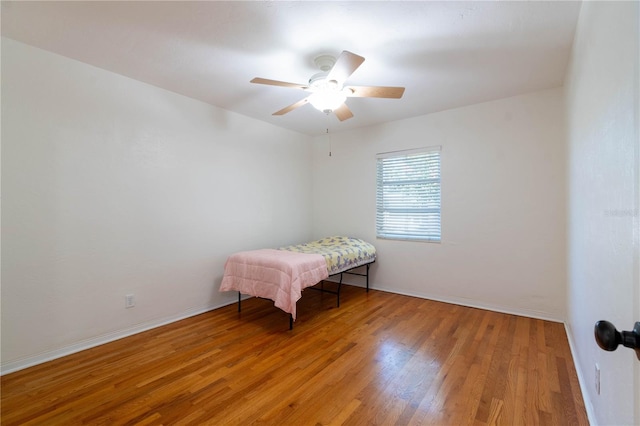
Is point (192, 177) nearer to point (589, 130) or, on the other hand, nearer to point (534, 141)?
point (589, 130)

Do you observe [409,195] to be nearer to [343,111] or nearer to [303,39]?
[343,111]

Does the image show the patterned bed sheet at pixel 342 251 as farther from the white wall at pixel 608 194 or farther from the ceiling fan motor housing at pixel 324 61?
the white wall at pixel 608 194

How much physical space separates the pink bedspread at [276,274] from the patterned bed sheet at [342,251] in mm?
213

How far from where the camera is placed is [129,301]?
2822mm

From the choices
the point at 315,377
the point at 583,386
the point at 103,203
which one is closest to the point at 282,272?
the point at 315,377

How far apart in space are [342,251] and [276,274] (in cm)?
108

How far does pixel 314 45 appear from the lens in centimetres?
223

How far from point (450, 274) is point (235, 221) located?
2.95 m

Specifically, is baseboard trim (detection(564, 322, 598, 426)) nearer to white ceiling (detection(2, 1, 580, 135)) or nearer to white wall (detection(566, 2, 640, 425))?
white wall (detection(566, 2, 640, 425))

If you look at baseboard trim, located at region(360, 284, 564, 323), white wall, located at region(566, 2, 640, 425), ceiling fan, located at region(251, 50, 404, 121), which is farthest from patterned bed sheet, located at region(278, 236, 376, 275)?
white wall, located at region(566, 2, 640, 425)

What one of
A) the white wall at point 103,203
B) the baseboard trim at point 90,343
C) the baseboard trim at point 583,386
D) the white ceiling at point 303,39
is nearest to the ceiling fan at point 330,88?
the white ceiling at point 303,39

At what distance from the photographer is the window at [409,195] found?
12.8 ft

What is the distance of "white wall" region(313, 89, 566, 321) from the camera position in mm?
3104

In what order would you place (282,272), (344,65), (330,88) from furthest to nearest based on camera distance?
(282,272), (330,88), (344,65)
